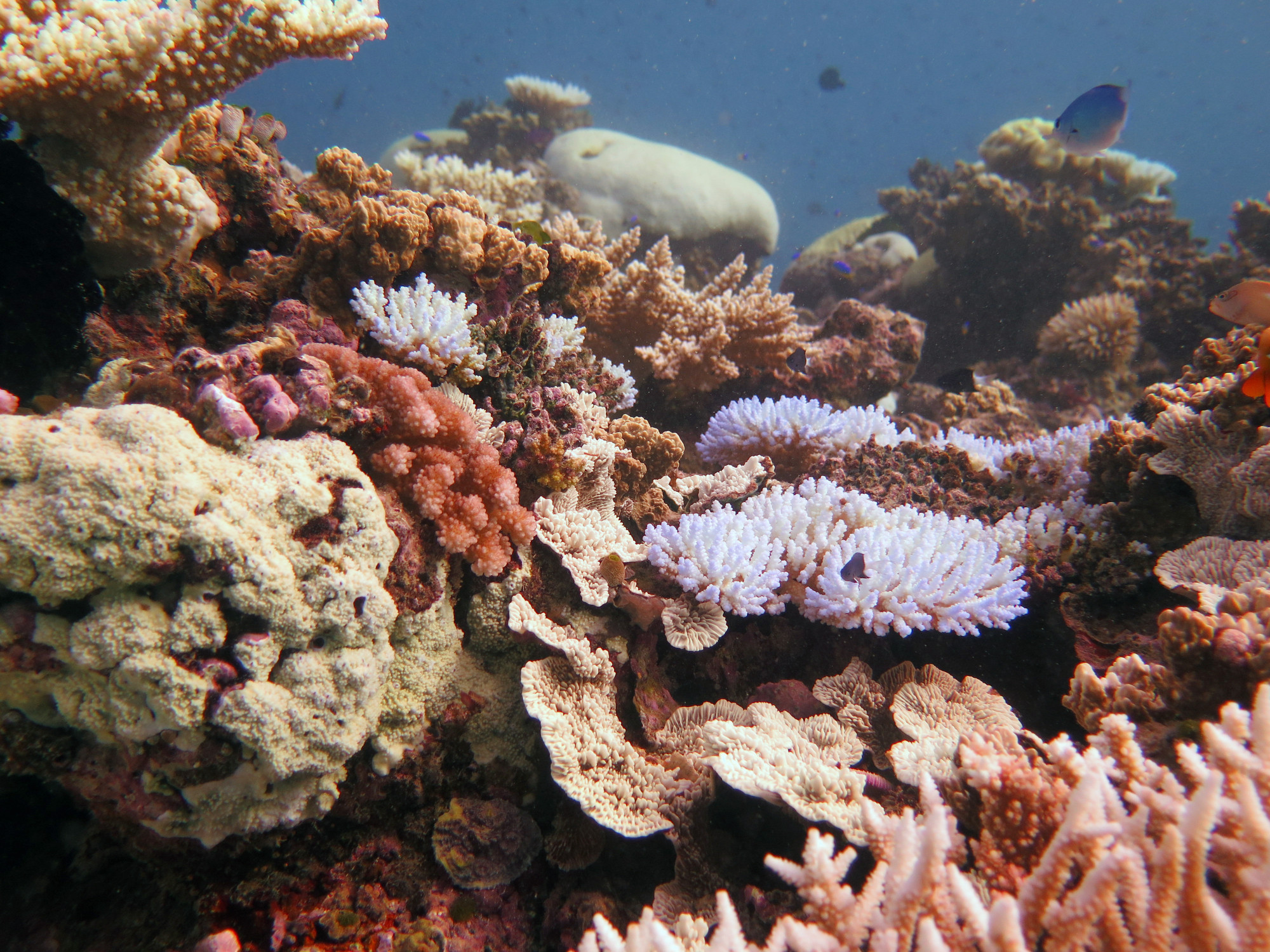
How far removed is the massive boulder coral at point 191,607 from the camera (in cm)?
153

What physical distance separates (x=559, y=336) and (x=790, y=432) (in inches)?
65.5

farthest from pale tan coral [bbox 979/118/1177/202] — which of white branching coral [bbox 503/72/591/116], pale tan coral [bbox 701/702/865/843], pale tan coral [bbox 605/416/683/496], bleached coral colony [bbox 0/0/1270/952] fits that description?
pale tan coral [bbox 701/702/865/843]

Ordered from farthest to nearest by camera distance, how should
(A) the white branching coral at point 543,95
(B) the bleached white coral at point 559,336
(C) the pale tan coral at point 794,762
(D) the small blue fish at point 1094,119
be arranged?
(A) the white branching coral at point 543,95
(D) the small blue fish at point 1094,119
(B) the bleached white coral at point 559,336
(C) the pale tan coral at point 794,762

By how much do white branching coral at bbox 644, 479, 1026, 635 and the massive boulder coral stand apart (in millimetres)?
1347

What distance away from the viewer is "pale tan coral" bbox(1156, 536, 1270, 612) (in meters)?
2.36

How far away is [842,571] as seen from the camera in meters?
2.59

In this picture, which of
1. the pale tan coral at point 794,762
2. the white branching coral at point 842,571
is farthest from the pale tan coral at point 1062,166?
the pale tan coral at point 794,762

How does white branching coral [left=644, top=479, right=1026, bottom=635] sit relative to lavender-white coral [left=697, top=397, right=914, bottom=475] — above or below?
below

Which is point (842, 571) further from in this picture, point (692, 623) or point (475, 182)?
point (475, 182)

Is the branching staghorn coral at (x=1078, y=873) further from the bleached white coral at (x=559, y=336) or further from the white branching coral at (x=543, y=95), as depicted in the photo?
the white branching coral at (x=543, y=95)

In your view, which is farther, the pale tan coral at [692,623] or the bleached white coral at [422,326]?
the bleached white coral at [422,326]

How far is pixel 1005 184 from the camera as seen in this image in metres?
8.59

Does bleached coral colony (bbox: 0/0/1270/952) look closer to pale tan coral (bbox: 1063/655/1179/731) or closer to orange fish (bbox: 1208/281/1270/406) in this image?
pale tan coral (bbox: 1063/655/1179/731)

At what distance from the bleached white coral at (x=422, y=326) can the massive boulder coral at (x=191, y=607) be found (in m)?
0.82
